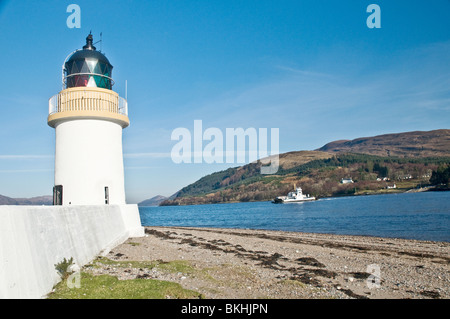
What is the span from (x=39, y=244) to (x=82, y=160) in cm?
966

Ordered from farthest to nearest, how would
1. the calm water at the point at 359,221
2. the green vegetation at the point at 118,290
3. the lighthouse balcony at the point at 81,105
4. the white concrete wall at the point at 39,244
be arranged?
the calm water at the point at 359,221
the lighthouse balcony at the point at 81,105
the green vegetation at the point at 118,290
the white concrete wall at the point at 39,244

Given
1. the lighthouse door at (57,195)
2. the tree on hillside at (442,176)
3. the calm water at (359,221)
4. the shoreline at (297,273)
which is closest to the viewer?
the shoreline at (297,273)

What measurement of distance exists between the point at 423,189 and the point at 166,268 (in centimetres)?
Answer: 17454

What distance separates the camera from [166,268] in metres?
10.9

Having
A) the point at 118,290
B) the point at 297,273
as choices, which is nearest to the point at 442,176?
the point at 297,273

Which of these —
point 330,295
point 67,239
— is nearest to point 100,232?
point 67,239

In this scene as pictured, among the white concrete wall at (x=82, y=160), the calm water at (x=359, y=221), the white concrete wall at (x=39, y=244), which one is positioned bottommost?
the calm water at (x=359, y=221)

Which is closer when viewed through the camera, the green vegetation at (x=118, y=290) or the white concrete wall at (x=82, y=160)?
the green vegetation at (x=118, y=290)

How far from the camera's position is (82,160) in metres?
15.9

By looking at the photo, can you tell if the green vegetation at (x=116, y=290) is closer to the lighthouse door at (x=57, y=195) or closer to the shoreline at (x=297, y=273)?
the shoreline at (x=297, y=273)

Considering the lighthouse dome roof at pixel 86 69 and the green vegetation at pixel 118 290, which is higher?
the lighthouse dome roof at pixel 86 69

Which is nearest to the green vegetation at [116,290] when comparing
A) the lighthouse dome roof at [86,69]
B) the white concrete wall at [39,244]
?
the white concrete wall at [39,244]

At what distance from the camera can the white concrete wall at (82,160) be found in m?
15.9

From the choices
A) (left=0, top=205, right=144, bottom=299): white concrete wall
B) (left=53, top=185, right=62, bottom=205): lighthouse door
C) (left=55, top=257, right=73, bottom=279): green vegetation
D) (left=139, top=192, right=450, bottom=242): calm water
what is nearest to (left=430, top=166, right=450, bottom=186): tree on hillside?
(left=139, top=192, right=450, bottom=242): calm water
